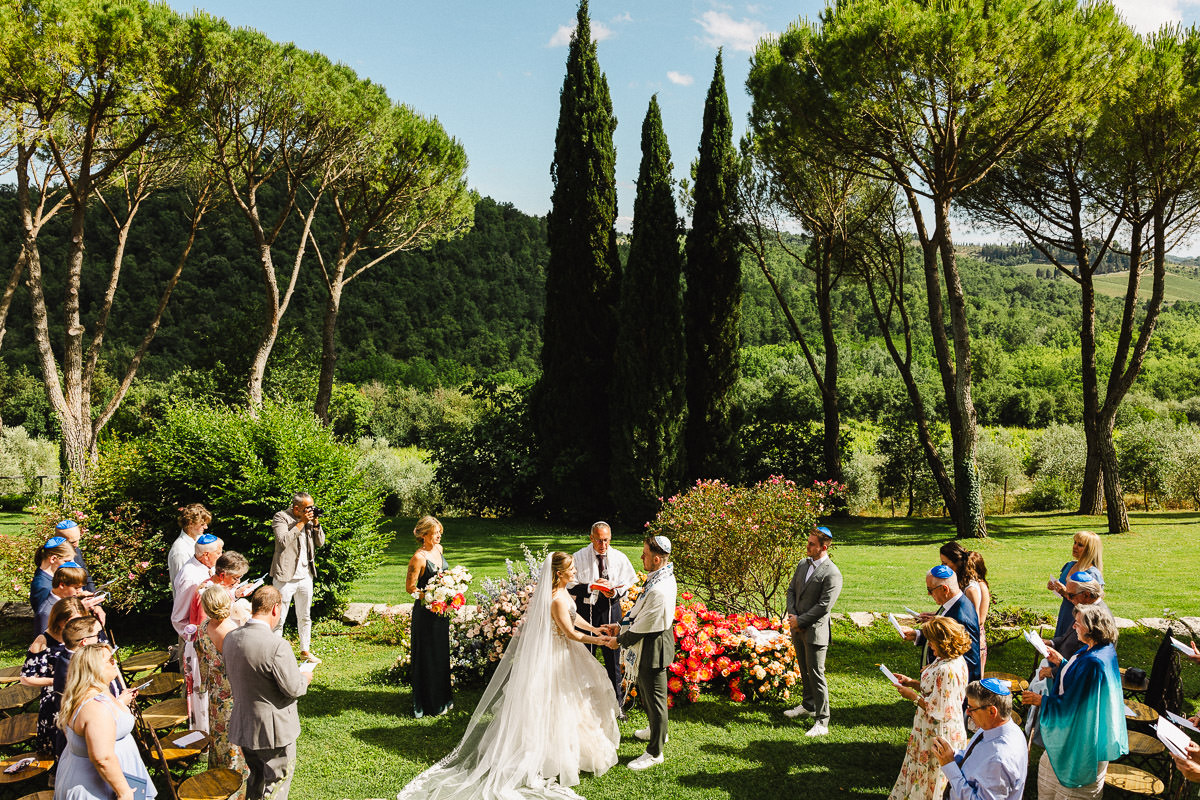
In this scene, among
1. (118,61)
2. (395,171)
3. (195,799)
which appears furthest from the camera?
(395,171)

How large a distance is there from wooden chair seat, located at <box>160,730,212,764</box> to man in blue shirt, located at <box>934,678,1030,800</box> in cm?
453

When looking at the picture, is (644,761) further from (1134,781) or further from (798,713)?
(1134,781)

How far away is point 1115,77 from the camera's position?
13.3 metres

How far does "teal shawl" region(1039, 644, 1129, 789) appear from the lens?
3.64m

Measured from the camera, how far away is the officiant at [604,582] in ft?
20.8

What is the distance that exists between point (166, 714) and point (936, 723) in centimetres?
508

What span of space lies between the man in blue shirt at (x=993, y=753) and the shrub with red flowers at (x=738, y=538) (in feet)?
14.0

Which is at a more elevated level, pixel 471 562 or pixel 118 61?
pixel 118 61

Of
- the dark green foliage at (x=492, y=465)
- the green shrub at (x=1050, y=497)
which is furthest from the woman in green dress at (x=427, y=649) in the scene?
the green shrub at (x=1050, y=497)

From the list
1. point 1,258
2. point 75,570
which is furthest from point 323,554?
point 1,258

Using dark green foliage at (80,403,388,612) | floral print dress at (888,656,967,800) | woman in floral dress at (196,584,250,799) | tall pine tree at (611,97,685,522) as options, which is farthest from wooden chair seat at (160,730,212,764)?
tall pine tree at (611,97,685,522)

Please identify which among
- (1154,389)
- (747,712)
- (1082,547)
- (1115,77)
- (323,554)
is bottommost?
(747,712)

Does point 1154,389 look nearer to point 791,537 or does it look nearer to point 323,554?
point 791,537

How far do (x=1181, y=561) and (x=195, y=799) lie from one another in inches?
568
